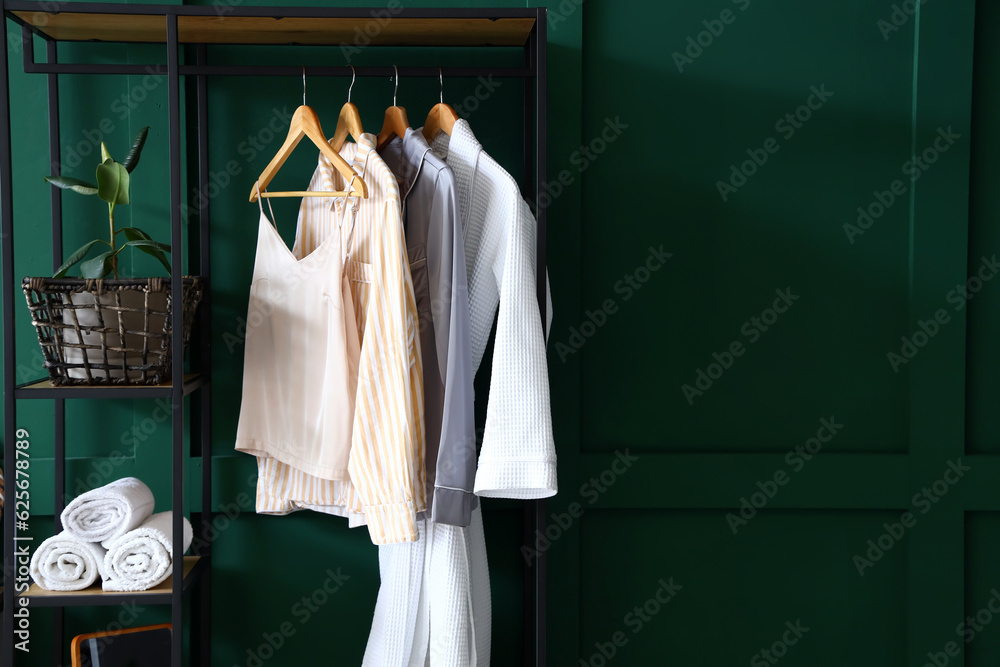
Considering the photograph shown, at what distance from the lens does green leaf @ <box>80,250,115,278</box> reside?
4.25 feet

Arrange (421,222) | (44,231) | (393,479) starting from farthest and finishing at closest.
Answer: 1. (44,231)
2. (421,222)
3. (393,479)

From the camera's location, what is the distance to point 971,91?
168cm

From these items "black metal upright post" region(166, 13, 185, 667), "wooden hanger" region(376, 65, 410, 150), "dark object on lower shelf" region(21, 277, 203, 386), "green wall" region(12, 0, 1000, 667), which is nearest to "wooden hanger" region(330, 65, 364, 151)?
"wooden hanger" region(376, 65, 410, 150)

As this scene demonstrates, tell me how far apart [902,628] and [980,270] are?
91 centimetres

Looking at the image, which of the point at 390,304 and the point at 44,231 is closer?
the point at 390,304

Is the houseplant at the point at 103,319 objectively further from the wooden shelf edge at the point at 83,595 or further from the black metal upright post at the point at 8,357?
the wooden shelf edge at the point at 83,595

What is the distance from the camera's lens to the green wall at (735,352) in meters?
1.66

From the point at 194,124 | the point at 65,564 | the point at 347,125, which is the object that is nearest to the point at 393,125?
the point at 347,125

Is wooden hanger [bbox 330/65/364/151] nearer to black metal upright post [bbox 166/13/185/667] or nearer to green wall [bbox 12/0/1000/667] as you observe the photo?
green wall [bbox 12/0/1000/667]

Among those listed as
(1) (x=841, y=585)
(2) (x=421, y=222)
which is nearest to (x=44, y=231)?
→ (2) (x=421, y=222)

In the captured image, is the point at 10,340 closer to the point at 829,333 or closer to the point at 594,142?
the point at 594,142

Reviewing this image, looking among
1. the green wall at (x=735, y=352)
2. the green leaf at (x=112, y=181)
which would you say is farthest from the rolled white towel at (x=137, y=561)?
the green leaf at (x=112, y=181)

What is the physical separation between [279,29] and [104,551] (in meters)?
1.12

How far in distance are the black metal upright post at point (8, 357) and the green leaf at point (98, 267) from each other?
4.8 inches
